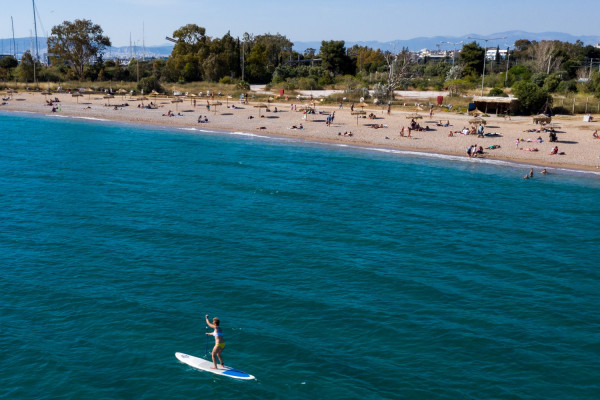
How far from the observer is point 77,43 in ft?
312

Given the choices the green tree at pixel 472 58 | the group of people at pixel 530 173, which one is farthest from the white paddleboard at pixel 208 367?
the green tree at pixel 472 58

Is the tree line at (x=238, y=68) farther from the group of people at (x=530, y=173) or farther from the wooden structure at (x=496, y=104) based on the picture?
the group of people at (x=530, y=173)

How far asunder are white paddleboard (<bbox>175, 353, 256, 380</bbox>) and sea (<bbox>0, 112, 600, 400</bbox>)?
207 mm

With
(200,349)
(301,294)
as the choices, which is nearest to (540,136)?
(301,294)

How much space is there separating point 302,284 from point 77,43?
90.0m

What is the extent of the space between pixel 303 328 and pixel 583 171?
3288 cm

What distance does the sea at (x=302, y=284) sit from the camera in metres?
15.5

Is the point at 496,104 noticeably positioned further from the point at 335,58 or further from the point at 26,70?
the point at 26,70

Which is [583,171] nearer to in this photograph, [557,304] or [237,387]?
[557,304]

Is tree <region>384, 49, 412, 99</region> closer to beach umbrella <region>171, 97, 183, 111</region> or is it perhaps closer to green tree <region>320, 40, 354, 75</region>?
green tree <region>320, 40, 354, 75</region>

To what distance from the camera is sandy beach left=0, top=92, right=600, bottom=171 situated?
46.1m

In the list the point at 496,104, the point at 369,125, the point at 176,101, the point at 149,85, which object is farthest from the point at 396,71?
the point at 149,85

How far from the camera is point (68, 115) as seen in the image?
231ft

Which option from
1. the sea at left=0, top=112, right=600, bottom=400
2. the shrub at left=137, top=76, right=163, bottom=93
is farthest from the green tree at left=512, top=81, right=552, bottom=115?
the shrub at left=137, top=76, right=163, bottom=93
